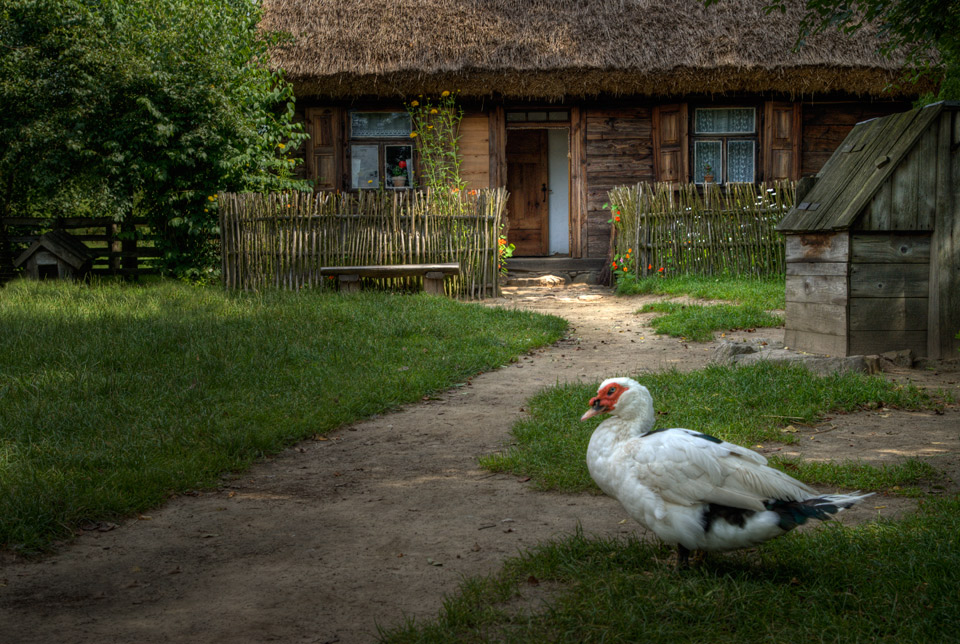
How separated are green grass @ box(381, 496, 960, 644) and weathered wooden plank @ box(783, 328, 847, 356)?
3617 mm

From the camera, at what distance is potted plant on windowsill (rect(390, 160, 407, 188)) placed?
14969mm

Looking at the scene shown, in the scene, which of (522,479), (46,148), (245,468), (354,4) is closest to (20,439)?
(245,468)

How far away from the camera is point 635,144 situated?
15.2 m

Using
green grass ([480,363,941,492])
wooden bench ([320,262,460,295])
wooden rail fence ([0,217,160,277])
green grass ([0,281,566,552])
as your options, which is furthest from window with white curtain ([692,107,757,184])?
wooden rail fence ([0,217,160,277])

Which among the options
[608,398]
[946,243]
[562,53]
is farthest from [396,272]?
[608,398]

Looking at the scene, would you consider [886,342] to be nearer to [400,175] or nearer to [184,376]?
[184,376]

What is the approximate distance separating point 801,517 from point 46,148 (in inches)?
484

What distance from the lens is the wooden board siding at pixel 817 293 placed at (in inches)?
255

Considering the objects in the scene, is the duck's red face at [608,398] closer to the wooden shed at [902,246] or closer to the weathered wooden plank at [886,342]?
the wooden shed at [902,246]

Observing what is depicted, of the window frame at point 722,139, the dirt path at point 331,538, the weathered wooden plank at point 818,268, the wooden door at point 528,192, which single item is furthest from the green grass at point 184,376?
the wooden door at point 528,192

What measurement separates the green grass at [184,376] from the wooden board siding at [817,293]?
2.49 meters

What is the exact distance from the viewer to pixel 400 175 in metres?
15.1

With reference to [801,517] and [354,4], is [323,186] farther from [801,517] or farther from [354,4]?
[801,517]

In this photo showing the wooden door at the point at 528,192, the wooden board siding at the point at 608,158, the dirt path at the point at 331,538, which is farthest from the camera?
the wooden door at the point at 528,192
